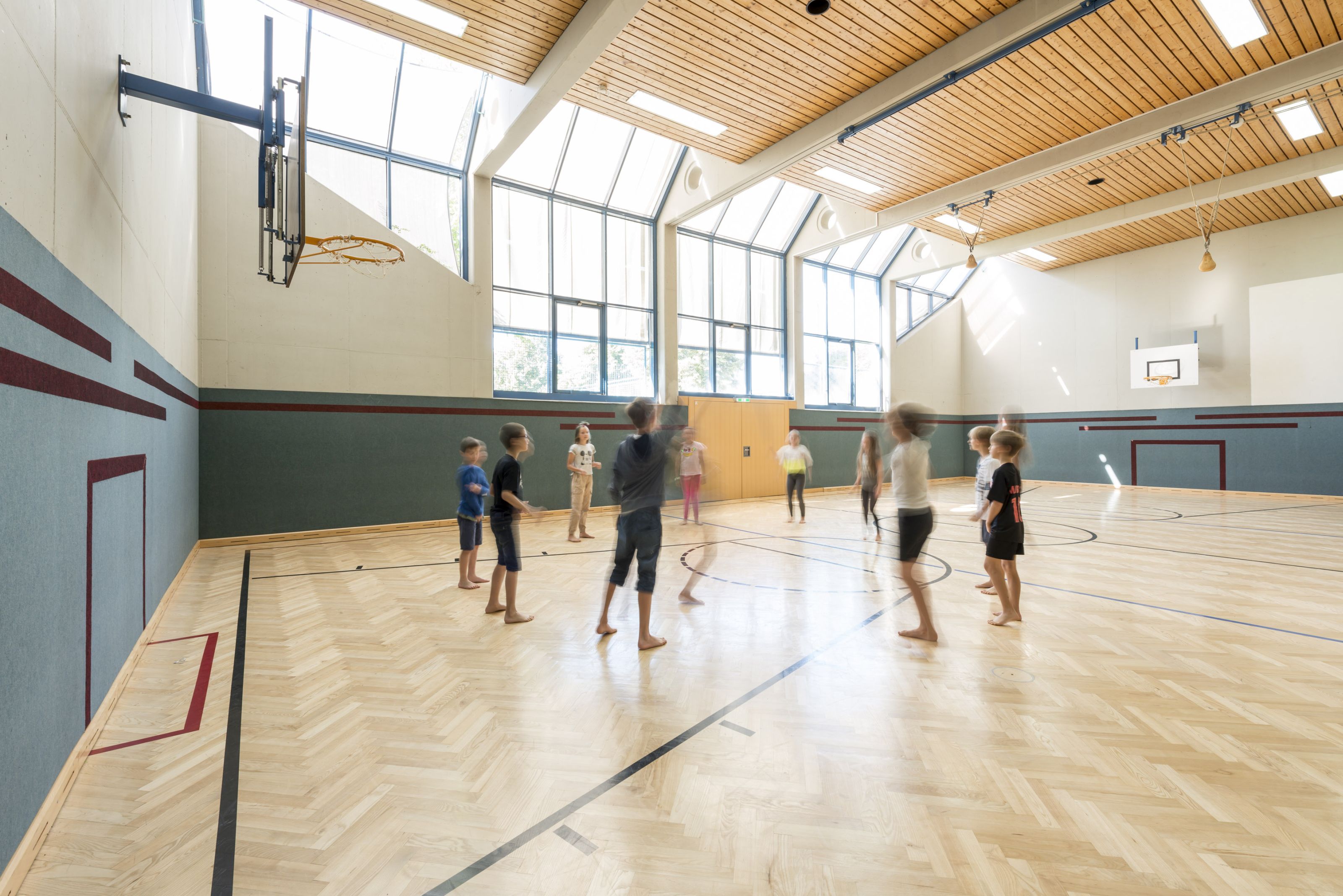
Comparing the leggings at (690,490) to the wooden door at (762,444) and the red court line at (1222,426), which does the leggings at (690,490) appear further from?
the red court line at (1222,426)

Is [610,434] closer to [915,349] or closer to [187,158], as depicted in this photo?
[187,158]

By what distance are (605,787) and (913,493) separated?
9.05 ft

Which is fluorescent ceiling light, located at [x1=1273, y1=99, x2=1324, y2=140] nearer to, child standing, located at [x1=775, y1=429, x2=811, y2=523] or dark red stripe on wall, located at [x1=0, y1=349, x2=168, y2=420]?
child standing, located at [x1=775, y1=429, x2=811, y2=523]

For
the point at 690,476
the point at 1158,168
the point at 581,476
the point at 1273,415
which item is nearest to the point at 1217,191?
the point at 1158,168

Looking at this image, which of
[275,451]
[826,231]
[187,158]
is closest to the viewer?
[187,158]

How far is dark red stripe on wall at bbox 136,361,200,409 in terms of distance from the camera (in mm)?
3775

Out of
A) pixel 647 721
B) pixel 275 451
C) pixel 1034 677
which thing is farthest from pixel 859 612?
pixel 275 451

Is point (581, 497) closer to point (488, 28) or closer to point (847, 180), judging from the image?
point (488, 28)

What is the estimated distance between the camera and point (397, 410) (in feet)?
29.1

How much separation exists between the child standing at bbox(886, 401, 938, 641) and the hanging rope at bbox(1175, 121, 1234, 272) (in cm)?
755

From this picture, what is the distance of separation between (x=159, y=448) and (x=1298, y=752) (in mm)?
7005

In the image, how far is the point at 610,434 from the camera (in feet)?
36.1

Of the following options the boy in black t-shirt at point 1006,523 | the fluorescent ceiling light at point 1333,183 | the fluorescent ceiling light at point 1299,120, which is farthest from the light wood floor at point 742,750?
the fluorescent ceiling light at point 1333,183

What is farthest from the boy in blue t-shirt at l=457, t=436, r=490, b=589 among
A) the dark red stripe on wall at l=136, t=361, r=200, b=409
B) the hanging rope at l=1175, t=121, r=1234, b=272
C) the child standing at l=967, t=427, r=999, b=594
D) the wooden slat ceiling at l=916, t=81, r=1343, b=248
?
the wooden slat ceiling at l=916, t=81, r=1343, b=248
